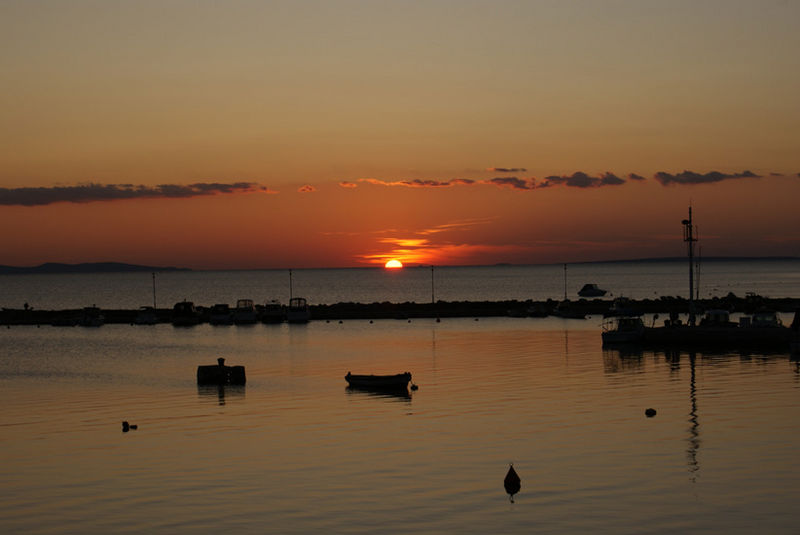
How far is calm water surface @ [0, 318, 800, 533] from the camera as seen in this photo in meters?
30.5

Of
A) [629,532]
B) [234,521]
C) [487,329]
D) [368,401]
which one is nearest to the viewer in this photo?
[629,532]

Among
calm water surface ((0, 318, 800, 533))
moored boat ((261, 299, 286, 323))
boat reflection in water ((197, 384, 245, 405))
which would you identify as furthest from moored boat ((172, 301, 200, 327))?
boat reflection in water ((197, 384, 245, 405))

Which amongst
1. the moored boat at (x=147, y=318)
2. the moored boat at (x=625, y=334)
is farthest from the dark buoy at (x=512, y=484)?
the moored boat at (x=147, y=318)

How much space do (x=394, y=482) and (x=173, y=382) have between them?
3859 centimetres

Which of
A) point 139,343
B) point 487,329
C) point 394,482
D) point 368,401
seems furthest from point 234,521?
point 487,329

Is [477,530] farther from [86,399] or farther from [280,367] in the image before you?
[280,367]

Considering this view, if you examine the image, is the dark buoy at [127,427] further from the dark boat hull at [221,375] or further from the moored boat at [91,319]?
the moored boat at [91,319]

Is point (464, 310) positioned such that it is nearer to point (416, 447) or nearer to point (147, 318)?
point (147, 318)

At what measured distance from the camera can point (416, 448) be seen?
41.1 m

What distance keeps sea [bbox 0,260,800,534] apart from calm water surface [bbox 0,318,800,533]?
128 millimetres

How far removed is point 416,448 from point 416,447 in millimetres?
219

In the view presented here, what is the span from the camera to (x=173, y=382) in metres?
69.3

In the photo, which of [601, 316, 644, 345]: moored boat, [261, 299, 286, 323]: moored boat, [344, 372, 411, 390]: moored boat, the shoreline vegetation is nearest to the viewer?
[344, 372, 411, 390]: moored boat

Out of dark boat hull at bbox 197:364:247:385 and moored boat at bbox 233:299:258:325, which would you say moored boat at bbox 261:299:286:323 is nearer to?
moored boat at bbox 233:299:258:325
